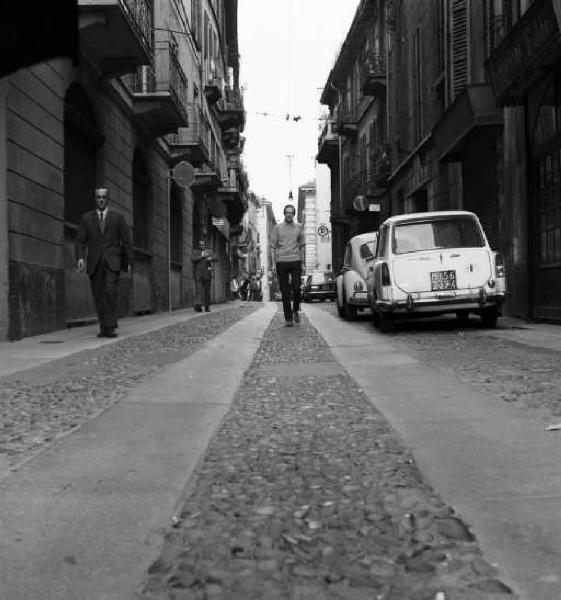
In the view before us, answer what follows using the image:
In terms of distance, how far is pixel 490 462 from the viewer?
273 centimetres

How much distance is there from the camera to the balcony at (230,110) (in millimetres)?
38166

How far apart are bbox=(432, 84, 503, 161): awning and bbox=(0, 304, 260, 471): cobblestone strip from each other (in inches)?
305

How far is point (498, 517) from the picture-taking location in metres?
2.09

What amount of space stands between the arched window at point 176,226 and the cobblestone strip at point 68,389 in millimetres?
14528

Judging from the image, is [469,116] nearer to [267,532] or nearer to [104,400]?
[104,400]

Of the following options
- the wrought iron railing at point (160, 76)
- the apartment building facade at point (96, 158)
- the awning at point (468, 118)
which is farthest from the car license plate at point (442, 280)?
the wrought iron railing at point (160, 76)

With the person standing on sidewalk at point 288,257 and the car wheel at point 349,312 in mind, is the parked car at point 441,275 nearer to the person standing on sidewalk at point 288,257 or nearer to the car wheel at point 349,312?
the person standing on sidewalk at point 288,257

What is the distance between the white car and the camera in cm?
1302

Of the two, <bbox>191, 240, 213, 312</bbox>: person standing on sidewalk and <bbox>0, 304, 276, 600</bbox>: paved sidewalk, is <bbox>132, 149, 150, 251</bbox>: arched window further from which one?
<bbox>0, 304, 276, 600</bbox>: paved sidewalk

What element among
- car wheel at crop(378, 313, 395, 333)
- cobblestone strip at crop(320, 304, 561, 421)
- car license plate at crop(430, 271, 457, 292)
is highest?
car license plate at crop(430, 271, 457, 292)

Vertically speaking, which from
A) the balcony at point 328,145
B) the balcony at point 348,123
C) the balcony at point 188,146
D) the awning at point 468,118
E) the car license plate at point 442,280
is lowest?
the car license plate at point 442,280

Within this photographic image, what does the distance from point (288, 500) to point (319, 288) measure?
33.6 m

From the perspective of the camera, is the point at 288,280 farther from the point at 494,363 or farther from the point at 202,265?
the point at 202,265

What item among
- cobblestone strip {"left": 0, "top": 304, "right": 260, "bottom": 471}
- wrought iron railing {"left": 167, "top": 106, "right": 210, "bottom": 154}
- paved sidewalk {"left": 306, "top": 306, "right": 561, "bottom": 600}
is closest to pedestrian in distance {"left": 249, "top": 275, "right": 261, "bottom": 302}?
wrought iron railing {"left": 167, "top": 106, "right": 210, "bottom": 154}
